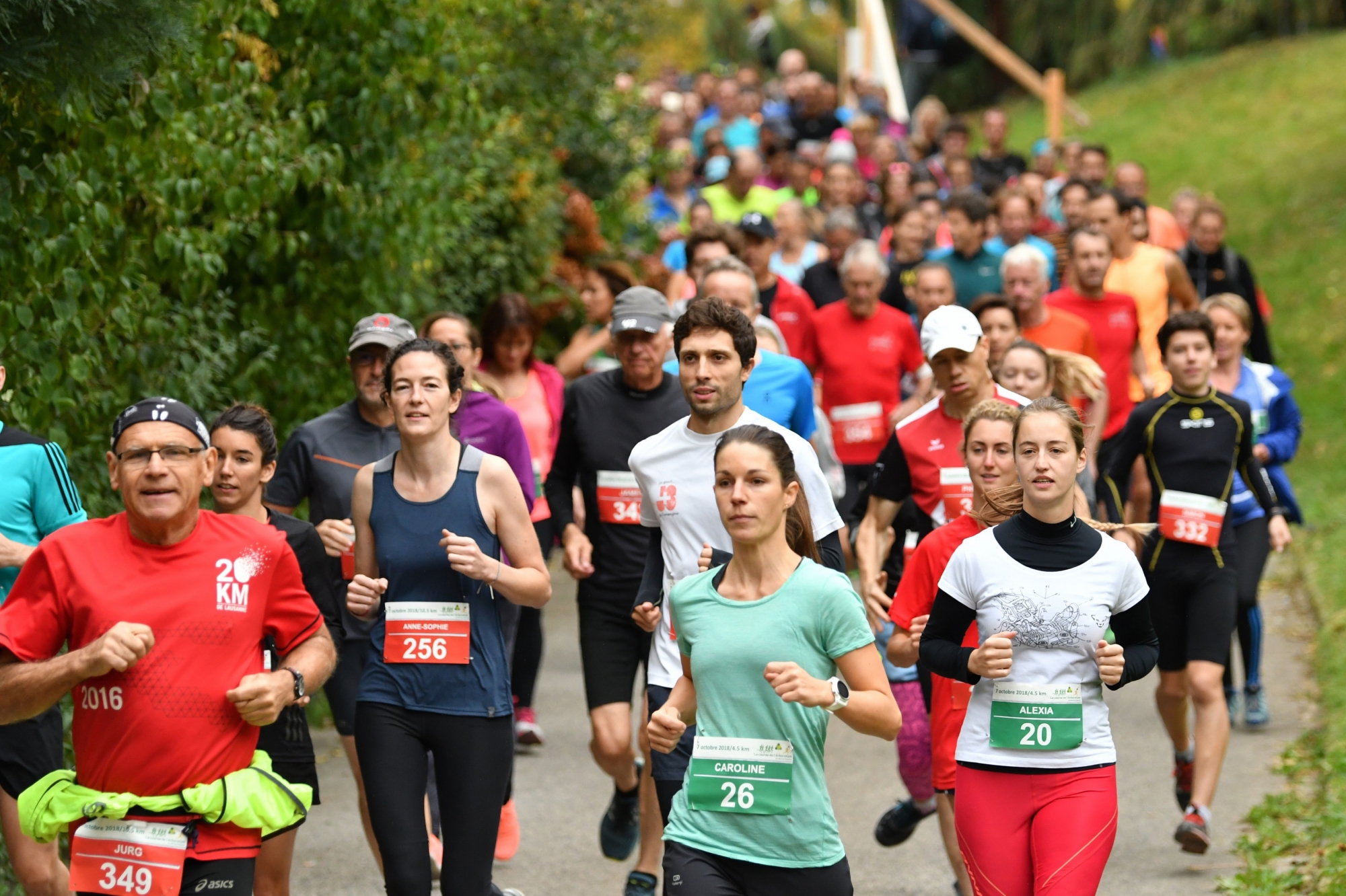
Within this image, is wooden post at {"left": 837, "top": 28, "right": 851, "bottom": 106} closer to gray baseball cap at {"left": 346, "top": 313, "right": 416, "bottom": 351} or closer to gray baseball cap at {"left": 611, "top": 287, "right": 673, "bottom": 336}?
gray baseball cap at {"left": 611, "top": 287, "right": 673, "bottom": 336}

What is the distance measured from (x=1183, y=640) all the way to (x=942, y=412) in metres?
1.80

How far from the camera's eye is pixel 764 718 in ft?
14.3

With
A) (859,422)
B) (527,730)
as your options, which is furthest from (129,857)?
(859,422)

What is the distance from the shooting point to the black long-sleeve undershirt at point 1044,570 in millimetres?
4996

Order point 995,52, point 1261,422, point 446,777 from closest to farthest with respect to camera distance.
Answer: point 446,777 → point 1261,422 → point 995,52

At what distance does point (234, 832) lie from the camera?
4.37 meters

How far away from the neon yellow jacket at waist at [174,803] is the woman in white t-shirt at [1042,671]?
185 cm

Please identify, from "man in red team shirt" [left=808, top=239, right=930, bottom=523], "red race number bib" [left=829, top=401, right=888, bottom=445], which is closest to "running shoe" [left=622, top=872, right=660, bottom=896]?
"man in red team shirt" [left=808, top=239, right=930, bottom=523]

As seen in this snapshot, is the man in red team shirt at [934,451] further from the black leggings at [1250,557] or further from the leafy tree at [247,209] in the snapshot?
the leafy tree at [247,209]

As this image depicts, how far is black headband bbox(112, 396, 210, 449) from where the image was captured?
4.36 meters

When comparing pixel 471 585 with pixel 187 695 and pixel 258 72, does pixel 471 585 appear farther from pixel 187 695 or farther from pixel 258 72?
pixel 258 72

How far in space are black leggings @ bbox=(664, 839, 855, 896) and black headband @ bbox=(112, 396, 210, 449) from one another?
5.18 feet

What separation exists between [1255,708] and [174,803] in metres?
6.94

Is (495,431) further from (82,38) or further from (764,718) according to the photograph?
(764,718)
